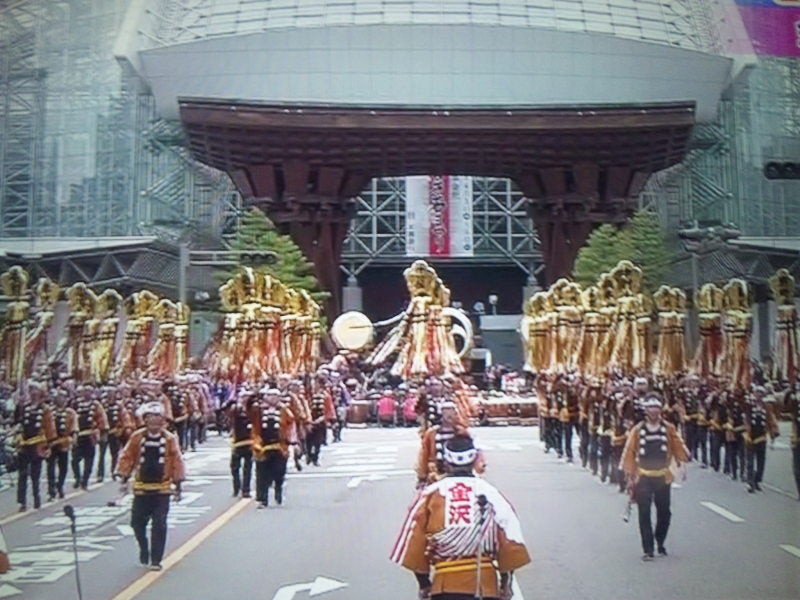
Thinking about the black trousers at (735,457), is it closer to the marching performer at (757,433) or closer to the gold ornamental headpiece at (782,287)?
the marching performer at (757,433)

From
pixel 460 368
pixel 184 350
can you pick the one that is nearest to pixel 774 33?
pixel 460 368

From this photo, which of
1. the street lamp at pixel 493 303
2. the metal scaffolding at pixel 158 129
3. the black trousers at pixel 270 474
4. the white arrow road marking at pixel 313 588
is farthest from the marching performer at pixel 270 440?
the street lamp at pixel 493 303

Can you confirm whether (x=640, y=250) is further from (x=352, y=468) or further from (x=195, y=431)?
(x=195, y=431)

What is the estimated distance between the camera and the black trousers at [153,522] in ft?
17.0

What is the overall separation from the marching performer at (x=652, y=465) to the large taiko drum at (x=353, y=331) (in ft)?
5.85

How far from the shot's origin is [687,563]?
499cm

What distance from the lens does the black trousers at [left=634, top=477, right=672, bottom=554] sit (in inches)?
203

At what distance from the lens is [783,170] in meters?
5.57

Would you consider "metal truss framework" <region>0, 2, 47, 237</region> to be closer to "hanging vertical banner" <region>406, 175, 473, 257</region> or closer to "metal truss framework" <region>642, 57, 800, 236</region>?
"hanging vertical banner" <region>406, 175, 473, 257</region>

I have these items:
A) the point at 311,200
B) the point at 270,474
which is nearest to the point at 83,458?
the point at 270,474

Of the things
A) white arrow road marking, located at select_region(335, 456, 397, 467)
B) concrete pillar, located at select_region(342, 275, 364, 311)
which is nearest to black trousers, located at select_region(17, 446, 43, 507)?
white arrow road marking, located at select_region(335, 456, 397, 467)

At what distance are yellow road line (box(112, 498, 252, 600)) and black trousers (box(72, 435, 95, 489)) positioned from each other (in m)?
0.81

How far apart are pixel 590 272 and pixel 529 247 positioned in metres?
1.02

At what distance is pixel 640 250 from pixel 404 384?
1.97 metres
